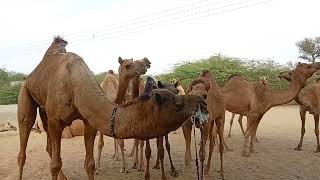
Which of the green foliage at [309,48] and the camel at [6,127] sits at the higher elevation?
the green foliage at [309,48]

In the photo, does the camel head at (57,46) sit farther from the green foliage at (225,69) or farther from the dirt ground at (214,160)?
the green foliage at (225,69)

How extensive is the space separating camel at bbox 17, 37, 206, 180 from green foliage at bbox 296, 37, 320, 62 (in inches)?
1225

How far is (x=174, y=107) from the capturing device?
3176 mm

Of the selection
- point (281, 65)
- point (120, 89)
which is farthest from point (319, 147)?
point (281, 65)

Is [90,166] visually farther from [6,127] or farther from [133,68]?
[6,127]

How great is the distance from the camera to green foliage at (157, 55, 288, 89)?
23500 millimetres

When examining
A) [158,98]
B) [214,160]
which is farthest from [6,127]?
[158,98]

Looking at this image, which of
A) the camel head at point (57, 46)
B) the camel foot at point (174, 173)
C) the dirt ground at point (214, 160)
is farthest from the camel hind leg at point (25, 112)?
the camel foot at point (174, 173)

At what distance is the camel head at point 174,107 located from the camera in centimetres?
316

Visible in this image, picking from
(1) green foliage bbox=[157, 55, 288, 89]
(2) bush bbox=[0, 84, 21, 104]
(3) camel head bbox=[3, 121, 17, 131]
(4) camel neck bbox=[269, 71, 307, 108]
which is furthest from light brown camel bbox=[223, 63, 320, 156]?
(2) bush bbox=[0, 84, 21, 104]

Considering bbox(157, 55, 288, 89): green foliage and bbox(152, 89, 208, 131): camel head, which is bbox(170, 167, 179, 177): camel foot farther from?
bbox(157, 55, 288, 89): green foliage

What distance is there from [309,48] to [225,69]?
13.8m

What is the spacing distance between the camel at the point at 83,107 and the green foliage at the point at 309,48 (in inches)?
1225

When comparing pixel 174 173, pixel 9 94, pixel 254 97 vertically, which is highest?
pixel 254 97
